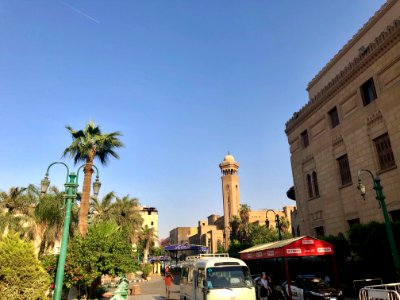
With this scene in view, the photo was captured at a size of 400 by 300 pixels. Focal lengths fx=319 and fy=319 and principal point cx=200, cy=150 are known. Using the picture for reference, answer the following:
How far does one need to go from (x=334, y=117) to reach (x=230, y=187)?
92.1m

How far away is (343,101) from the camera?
24.8 m

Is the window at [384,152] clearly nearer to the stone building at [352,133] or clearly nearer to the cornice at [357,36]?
the stone building at [352,133]

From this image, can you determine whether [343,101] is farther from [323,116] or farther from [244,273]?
[244,273]

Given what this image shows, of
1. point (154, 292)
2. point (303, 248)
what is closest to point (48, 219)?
point (154, 292)

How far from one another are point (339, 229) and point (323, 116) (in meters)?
9.44

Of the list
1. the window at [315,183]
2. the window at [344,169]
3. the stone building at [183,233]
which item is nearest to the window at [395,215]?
the window at [344,169]

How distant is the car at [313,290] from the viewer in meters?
14.0

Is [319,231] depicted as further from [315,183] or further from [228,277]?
[228,277]

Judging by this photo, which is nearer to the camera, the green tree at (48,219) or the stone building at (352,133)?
the stone building at (352,133)

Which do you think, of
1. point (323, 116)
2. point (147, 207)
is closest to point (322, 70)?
point (323, 116)

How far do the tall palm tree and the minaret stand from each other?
92967 mm

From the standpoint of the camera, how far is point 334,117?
2647 cm

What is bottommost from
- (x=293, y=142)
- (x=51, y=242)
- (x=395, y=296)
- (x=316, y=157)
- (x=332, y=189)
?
(x=395, y=296)

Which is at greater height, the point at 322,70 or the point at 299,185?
the point at 322,70
